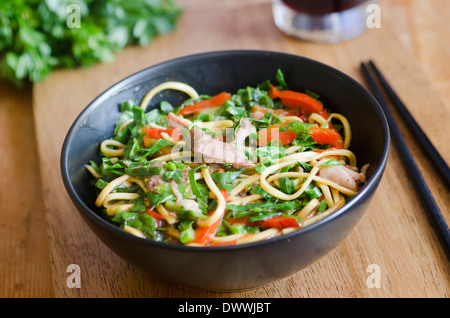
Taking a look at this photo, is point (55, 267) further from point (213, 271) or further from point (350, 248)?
point (350, 248)

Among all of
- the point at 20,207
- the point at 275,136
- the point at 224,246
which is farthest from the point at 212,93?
the point at 20,207

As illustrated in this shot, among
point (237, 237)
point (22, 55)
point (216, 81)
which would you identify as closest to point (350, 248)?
point (237, 237)

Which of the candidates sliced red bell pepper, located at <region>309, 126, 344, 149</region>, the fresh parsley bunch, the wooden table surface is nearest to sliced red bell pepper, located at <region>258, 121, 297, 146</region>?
sliced red bell pepper, located at <region>309, 126, 344, 149</region>

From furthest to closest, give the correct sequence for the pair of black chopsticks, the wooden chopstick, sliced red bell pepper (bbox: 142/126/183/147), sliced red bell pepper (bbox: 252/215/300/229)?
the wooden chopstick < sliced red bell pepper (bbox: 142/126/183/147) < the pair of black chopsticks < sliced red bell pepper (bbox: 252/215/300/229)

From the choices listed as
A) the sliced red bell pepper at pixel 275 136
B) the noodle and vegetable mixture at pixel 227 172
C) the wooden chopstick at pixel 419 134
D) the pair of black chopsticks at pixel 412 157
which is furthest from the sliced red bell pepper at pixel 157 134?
the wooden chopstick at pixel 419 134

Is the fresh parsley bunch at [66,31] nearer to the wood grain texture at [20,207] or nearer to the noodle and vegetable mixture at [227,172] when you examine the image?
the wood grain texture at [20,207]

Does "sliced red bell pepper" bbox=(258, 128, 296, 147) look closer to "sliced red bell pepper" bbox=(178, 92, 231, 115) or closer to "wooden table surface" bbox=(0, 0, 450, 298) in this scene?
"sliced red bell pepper" bbox=(178, 92, 231, 115)

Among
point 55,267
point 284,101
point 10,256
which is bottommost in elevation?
point 10,256
